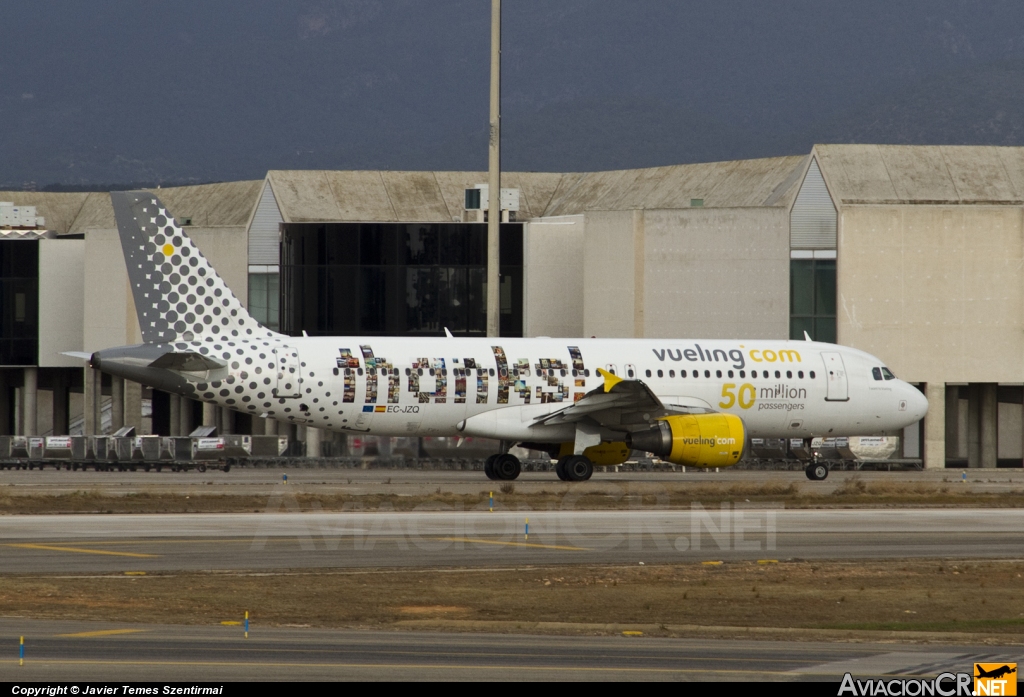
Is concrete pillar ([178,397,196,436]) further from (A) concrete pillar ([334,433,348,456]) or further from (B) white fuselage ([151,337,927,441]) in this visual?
(B) white fuselage ([151,337,927,441])

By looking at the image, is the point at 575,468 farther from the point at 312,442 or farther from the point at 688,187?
the point at 688,187

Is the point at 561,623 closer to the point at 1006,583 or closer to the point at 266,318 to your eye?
the point at 1006,583

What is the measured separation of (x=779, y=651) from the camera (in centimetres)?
1502

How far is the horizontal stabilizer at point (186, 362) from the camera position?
35.9 metres

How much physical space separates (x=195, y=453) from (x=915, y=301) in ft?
88.0

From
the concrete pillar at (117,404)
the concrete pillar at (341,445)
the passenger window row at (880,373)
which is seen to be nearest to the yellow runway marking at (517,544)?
the passenger window row at (880,373)

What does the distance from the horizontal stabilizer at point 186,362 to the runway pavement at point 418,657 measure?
65.9 feet

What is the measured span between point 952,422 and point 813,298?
30.0 ft

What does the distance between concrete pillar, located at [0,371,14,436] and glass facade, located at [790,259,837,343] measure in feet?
145

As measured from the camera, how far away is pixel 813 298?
55.3 meters

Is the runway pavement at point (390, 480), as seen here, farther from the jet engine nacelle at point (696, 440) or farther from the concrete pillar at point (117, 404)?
the concrete pillar at point (117, 404)

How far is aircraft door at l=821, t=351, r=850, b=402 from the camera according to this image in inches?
1655

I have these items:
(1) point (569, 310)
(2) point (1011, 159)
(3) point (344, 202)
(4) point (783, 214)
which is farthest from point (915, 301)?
(3) point (344, 202)

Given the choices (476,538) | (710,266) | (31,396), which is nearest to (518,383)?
(476,538)
